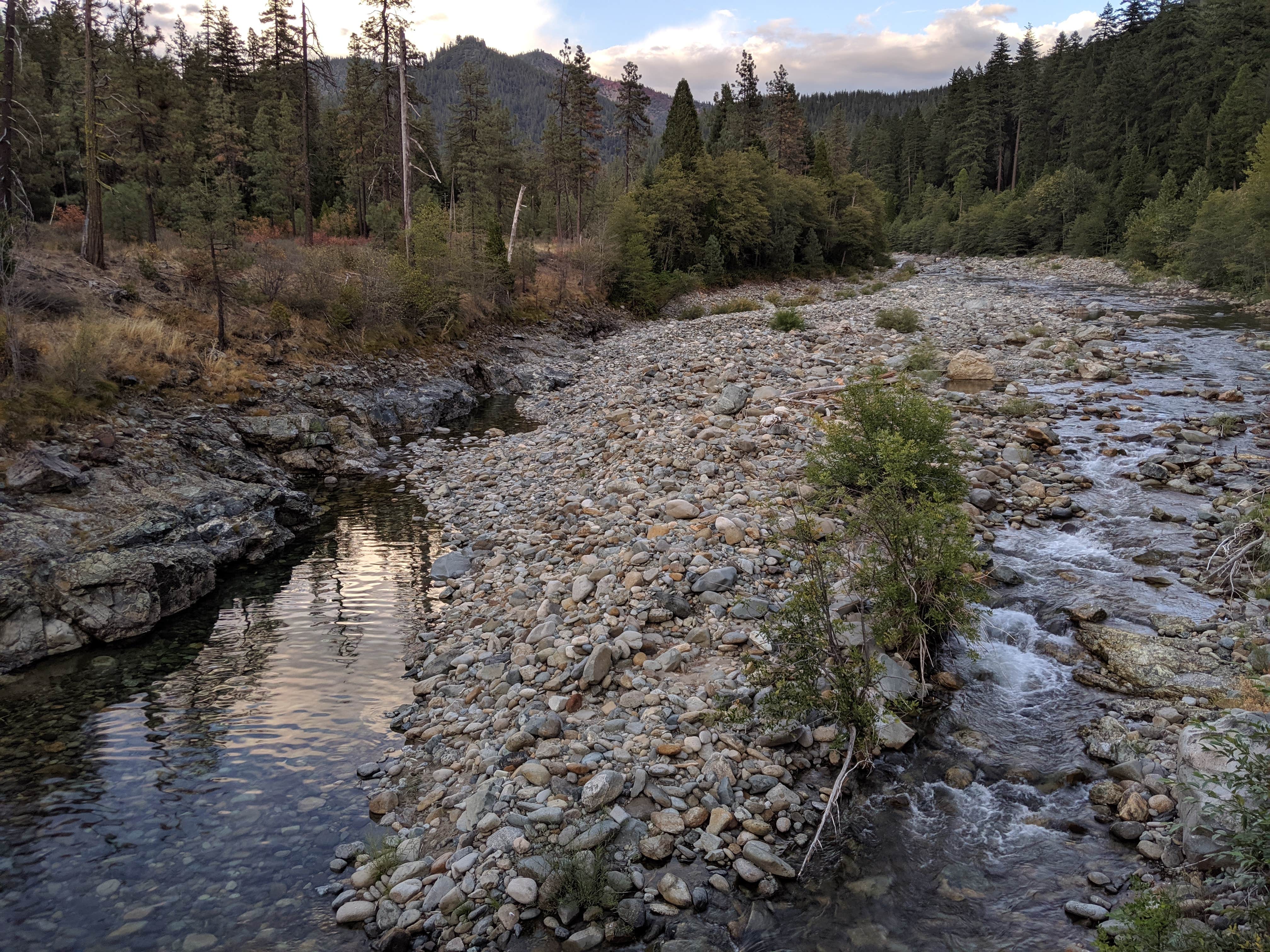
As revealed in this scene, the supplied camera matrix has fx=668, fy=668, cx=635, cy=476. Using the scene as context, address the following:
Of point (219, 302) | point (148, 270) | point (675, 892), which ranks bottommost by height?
point (675, 892)

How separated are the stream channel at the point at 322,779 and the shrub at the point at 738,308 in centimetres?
2987

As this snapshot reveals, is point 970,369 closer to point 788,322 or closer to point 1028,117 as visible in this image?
point 788,322

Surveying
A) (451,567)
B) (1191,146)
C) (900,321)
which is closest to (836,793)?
(451,567)

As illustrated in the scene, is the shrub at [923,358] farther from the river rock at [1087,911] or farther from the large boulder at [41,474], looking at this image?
the large boulder at [41,474]

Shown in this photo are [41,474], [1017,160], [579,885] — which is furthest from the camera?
[1017,160]

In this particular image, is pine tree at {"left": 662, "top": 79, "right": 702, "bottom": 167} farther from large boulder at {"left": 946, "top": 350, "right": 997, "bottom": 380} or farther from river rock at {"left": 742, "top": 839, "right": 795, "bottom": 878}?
river rock at {"left": 742, "top": 839, "right": 795, "bottom": 878}

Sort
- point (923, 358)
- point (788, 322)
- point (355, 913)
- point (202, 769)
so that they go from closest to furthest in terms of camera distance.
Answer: point (355, 913)
point (202, 769)
point (923, 358)
point (788, 322)

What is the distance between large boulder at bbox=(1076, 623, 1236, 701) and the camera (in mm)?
6738

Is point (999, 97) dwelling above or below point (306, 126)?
above

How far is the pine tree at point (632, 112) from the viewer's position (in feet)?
182

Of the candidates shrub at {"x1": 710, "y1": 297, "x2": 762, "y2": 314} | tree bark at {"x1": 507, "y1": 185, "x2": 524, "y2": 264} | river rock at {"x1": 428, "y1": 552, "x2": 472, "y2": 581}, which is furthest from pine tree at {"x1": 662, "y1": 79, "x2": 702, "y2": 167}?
river rock at {"x1": 428, "y1": 552, "x2": 472, "y2": 581}

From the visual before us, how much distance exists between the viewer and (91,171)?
68.4 ft

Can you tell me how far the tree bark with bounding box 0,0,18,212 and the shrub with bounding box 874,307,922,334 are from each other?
27005 millimetres

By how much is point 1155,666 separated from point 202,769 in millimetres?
10200
